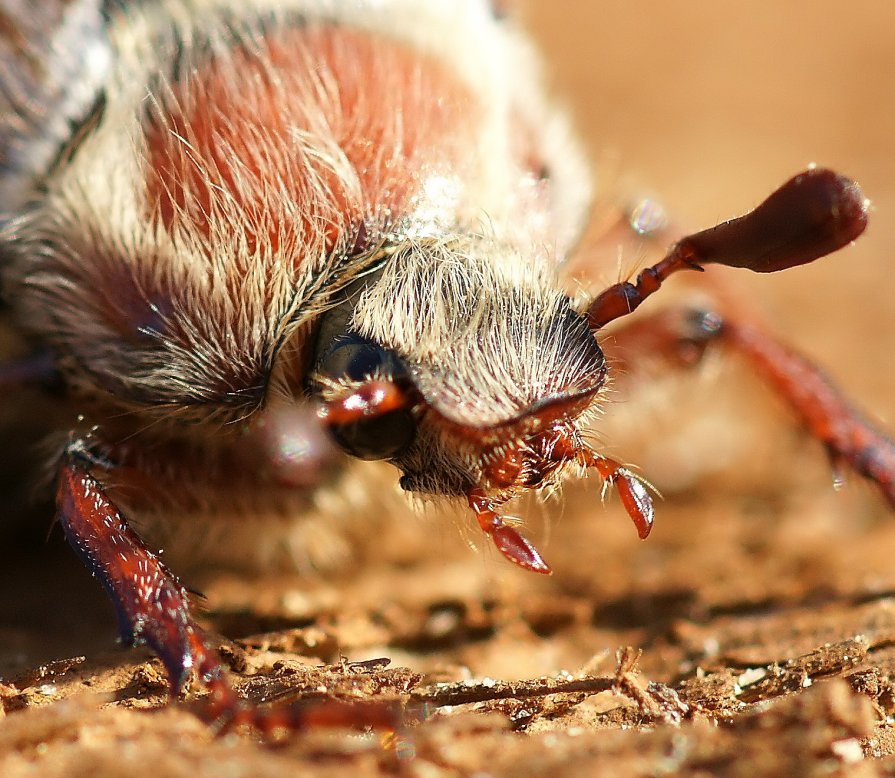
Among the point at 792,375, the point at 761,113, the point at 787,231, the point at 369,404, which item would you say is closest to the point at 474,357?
the point at 369,404

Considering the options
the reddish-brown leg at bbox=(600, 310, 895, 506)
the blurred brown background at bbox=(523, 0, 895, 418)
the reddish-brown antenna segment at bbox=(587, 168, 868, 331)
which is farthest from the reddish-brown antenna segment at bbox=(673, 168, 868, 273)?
the blurred brown background at bbox=(523, 0, 895, 418)

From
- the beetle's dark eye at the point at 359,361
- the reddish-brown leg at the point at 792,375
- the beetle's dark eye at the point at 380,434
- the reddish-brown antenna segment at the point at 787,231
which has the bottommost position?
the beetle's dark eye at the point at 380,434

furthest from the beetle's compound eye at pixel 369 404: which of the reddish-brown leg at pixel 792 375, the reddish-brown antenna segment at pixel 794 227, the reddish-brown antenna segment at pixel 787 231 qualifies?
the reddish-brown leg at pixel 792 375

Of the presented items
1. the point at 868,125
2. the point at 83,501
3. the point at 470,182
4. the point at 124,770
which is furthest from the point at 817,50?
the point at 124,770

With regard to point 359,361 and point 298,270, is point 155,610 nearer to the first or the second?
point 359,361

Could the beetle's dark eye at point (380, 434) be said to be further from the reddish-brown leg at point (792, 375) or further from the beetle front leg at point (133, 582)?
the reddish-brown leg at point (792, 375)

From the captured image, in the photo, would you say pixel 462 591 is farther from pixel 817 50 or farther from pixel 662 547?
pixel 817 50

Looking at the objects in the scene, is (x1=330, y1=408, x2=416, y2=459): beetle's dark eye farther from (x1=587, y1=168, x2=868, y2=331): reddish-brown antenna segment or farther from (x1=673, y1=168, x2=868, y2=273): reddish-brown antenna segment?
(x1=673, y1=168, x2=868, y2=273): reddish-brown antenna segment
